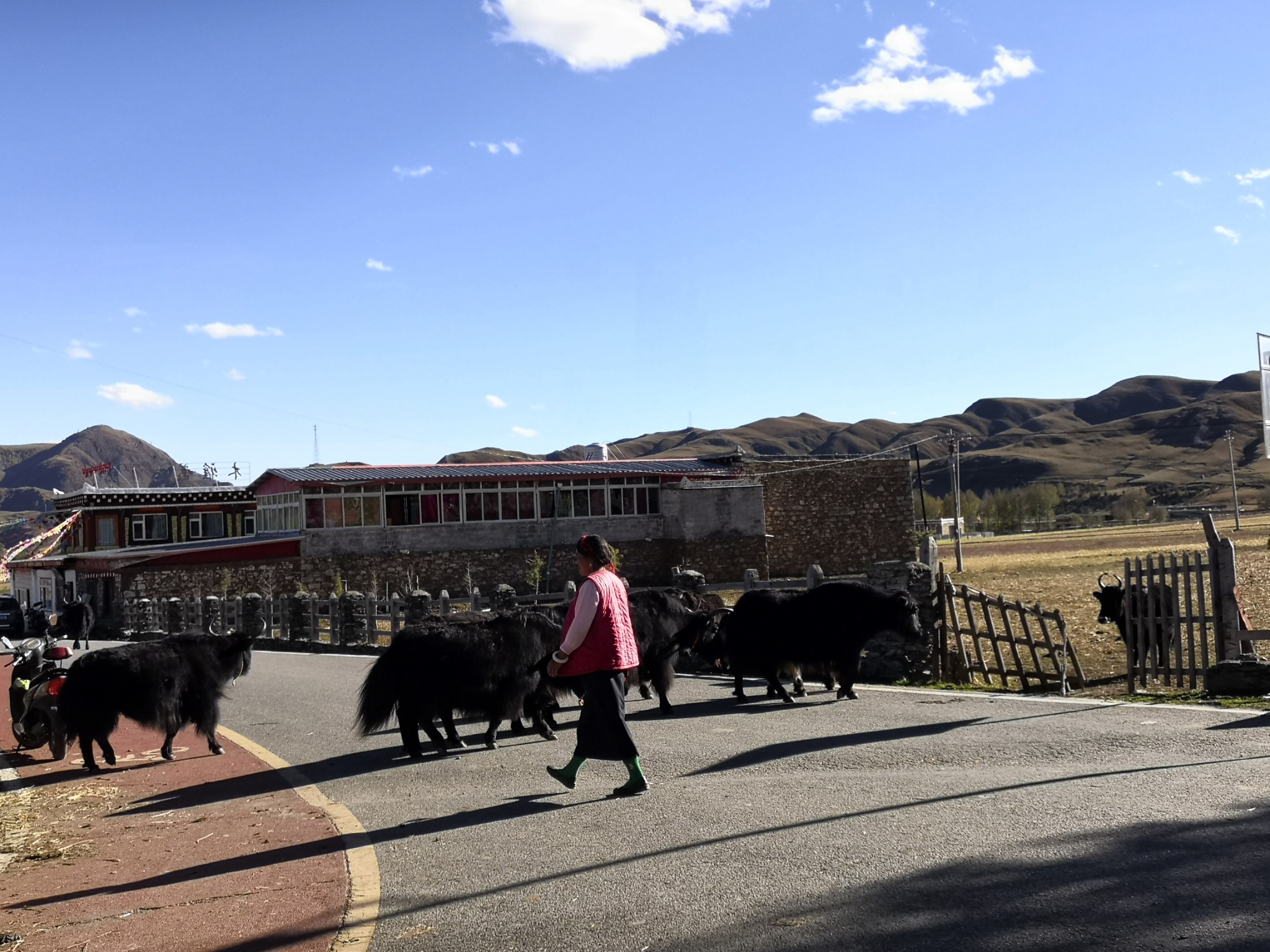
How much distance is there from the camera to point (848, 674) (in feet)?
40.0

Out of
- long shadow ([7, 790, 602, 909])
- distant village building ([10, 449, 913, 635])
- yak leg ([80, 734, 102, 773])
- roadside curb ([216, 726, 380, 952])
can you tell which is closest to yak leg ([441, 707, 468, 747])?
roadside curb ([216, 726, 380, 952])

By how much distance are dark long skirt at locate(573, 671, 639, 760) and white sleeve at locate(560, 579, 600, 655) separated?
244 millimetres

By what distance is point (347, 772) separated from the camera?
30.7 feet

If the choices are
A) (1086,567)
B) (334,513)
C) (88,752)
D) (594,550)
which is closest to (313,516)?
(334,513)

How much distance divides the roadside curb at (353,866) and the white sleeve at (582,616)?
5.42ft

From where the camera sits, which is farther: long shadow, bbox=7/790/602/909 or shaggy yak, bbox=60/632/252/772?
shaggy yak, bbox=60/632/252/772

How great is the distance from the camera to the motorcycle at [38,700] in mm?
10977

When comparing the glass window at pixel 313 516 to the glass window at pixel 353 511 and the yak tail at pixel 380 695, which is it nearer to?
the glass window at pixel 353 511

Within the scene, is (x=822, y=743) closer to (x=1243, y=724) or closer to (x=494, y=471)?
(x=1243, y=724)

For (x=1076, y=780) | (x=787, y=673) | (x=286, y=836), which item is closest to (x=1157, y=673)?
(x=787, y=673)

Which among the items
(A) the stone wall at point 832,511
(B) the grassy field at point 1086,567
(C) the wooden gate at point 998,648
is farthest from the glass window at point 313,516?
(C) the wooden gate at point 998,648

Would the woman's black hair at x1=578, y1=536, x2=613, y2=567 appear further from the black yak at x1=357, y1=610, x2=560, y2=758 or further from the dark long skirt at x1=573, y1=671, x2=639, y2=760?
the black yak at x1=357, y1=610, x2=560, y2=758

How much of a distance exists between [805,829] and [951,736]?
3.28m

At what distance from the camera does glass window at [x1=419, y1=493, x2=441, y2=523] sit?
4541cm
